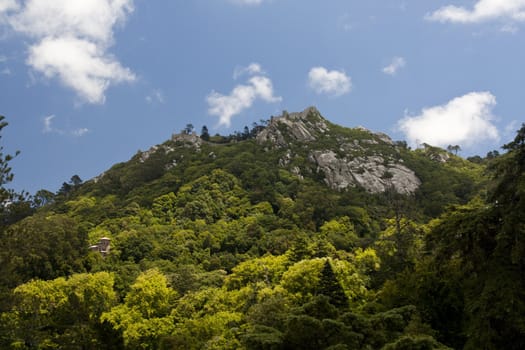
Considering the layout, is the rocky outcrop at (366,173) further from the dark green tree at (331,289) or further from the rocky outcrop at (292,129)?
the dark green tree at (331,289)

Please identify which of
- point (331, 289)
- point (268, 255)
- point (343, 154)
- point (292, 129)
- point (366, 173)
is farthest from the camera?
point (292, 129)

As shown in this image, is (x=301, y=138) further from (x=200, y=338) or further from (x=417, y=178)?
(x=200, y=338)

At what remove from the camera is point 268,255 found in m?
57.5

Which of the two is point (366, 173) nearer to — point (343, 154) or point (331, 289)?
point (343, 154)

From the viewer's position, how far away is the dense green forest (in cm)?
1698

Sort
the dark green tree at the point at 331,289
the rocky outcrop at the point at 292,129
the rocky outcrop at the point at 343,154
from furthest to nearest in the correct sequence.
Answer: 1. the rocky outcrop at the point at 292,129
2. the rocky outcrop at the point at 343,154
3. the dark green tree at the point at 331,289

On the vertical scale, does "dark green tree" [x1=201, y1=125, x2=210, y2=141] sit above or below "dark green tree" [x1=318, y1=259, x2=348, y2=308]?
above

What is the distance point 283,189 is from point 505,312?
84.6 metres

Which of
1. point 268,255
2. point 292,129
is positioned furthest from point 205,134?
point 268,255

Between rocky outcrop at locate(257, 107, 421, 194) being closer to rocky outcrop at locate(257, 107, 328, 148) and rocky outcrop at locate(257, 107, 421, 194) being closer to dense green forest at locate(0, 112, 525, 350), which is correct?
rocky outcrop at locate(257, 107, 328, 148)

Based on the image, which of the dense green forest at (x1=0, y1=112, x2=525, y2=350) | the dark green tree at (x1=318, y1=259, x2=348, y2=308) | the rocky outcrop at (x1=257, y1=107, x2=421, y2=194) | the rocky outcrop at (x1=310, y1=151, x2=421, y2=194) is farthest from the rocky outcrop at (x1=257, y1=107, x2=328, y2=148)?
the dark green tree at (x1=318, y1=259, x2=348, y2=308)

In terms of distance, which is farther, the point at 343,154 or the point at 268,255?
the point at 343,154

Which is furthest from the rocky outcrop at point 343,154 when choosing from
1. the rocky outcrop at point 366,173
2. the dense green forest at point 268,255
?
the dense green forest at point 268,255

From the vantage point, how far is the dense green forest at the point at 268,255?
17.0m
